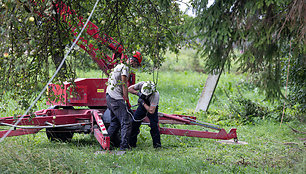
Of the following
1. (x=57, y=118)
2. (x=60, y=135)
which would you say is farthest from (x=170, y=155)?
(x=60, y=135)

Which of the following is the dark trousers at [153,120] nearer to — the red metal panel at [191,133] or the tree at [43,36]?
the red metal panel at [191,133]

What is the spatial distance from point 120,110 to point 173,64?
2095cm

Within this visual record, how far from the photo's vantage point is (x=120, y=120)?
7406mm

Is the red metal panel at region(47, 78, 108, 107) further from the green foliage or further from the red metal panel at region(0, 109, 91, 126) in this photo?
the green foliage

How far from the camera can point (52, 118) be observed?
7531 mm

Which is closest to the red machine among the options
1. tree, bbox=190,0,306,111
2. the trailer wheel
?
the trailer wheel

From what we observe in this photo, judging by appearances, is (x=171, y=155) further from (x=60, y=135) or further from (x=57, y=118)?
(x=60, y=135)

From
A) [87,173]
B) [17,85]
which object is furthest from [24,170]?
[17,85]

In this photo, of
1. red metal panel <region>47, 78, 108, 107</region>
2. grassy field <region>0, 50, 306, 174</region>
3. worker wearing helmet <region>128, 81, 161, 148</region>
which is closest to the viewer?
grassy field <region>0, 50, 306, 174</region>

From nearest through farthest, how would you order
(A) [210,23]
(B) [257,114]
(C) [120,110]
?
(C) [120,110] → (A) [210,23] → (B) [257,114]

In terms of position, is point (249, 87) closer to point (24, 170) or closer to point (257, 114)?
point (257, 114)

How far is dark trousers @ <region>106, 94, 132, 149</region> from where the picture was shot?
24.0 ft

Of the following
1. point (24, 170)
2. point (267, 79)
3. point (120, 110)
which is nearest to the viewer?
point (24, 170)

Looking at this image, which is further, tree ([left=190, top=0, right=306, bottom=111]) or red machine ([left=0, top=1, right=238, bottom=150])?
tree ([left=190, top=0, right=306, bottom=111])
